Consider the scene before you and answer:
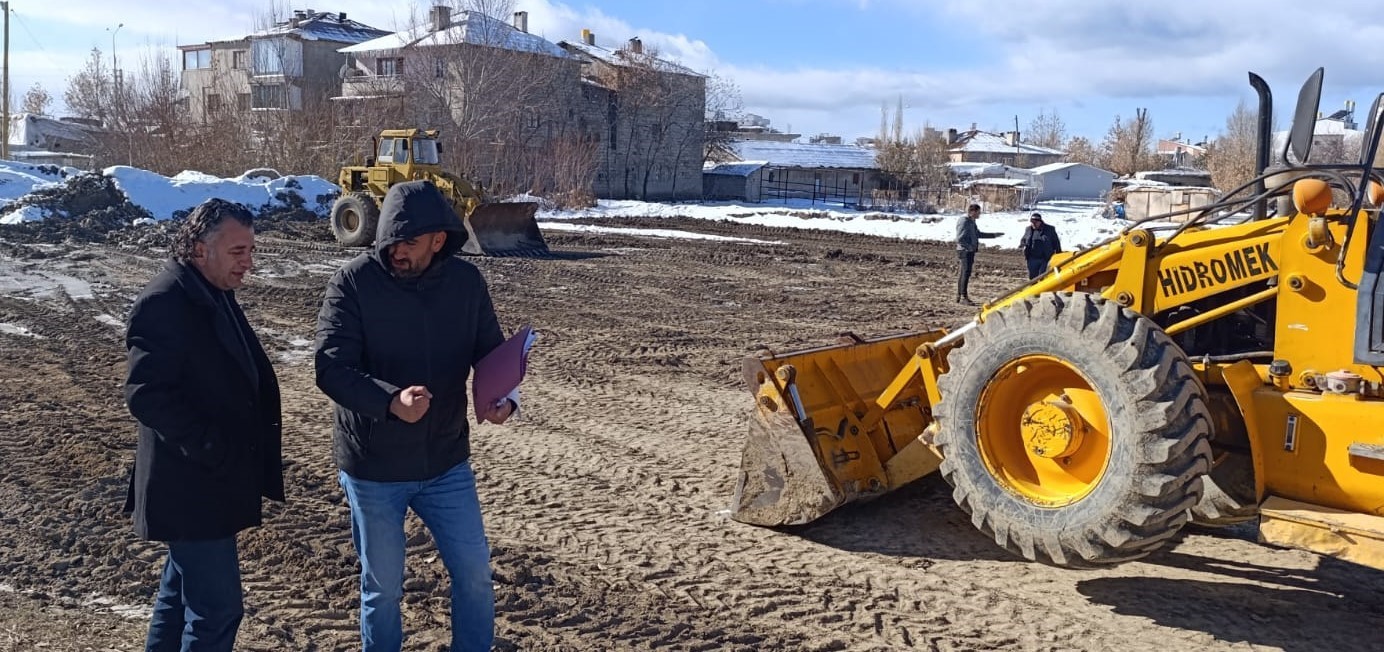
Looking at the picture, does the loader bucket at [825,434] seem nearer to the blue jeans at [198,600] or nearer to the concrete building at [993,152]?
the blue jeans at [198,600]

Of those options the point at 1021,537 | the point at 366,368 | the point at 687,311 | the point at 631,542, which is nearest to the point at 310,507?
the point at 631,542

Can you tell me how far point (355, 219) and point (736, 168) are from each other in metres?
39.4

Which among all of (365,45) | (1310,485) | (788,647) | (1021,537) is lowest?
(788,647)

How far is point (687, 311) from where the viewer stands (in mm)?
14164

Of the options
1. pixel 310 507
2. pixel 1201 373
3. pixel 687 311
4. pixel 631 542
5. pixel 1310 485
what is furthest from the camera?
pixel 687 311

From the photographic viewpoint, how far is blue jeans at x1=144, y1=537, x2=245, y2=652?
3326mm

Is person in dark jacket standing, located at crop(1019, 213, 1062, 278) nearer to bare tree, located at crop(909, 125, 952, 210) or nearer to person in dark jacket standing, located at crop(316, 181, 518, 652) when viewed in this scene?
person in dark jacket standing, located at crop(316, 181, 518, 652)

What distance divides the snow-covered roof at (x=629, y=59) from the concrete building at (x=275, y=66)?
1229 cm

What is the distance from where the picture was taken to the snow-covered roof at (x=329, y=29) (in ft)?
184

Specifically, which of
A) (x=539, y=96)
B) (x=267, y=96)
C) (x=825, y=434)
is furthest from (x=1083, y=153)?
(x=825, y=434)

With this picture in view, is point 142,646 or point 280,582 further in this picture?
point 280,582

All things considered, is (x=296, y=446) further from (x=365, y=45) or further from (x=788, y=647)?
(x=365, y=45)

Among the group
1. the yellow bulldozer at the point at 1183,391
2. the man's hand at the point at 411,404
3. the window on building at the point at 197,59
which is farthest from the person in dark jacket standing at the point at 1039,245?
the window on building at the point at 197,59

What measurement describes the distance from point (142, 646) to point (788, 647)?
7.96ft
